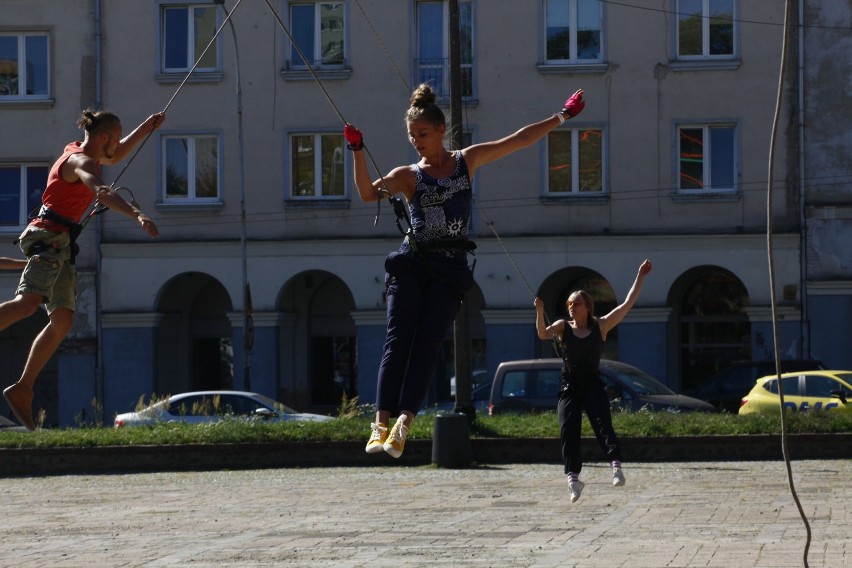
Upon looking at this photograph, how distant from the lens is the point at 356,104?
37969mm

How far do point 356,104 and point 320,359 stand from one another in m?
7.51

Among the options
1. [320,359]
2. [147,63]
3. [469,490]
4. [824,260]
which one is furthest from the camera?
[320,359]

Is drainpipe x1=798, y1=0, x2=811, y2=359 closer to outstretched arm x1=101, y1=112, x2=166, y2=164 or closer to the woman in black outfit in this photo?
the woman in black outfit

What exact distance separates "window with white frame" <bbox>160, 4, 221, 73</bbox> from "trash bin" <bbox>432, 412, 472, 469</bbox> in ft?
63.2

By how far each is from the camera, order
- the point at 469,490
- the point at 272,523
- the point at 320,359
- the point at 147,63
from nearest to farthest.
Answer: the point at 272,523, the point at 469,490, the point at 147,63, the point at 320,359

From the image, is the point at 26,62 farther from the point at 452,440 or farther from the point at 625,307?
the point at 625,307

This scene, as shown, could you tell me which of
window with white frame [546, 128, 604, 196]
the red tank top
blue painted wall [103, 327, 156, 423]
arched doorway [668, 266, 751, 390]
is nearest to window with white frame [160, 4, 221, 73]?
blue painted wall [103, 327, 156, 423]

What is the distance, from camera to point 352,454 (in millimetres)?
21969

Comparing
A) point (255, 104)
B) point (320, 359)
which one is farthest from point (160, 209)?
point (320, 359)

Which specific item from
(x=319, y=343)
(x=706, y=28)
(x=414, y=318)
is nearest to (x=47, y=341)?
(x=414, y=318)

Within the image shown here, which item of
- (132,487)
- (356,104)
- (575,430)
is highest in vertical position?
(356,104)

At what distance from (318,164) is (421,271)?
30551 millimetres

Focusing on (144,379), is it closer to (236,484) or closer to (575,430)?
(236,484)

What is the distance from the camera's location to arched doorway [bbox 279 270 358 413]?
40969mm
